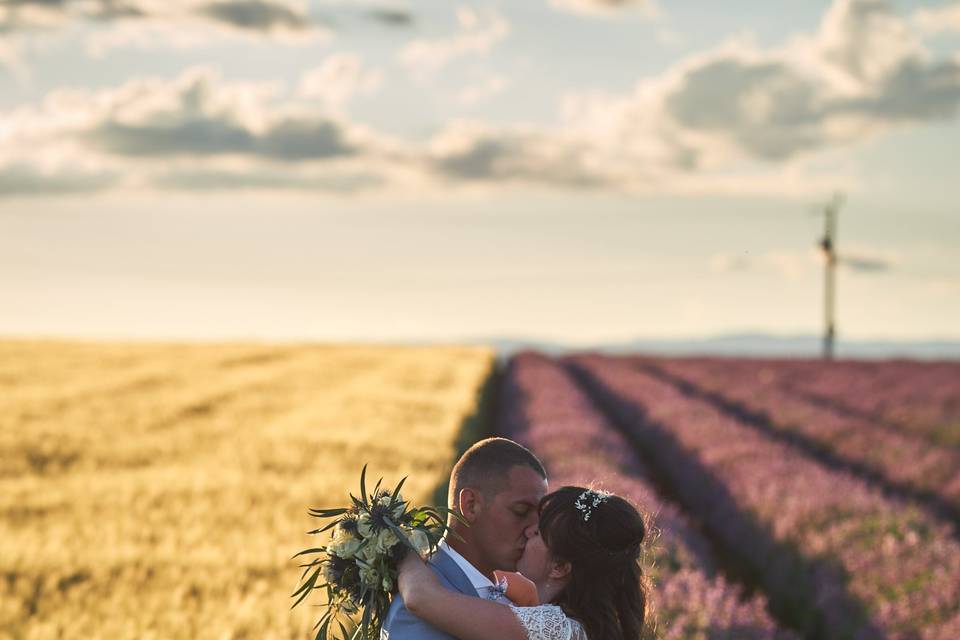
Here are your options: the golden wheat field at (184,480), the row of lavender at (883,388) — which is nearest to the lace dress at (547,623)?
the golden wheat field at (184,480)

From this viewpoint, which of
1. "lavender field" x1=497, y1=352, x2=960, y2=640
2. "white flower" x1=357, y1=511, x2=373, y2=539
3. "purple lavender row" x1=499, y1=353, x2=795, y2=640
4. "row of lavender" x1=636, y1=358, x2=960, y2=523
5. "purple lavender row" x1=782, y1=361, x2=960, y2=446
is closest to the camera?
"white flower" x1=357, y1=511, x2=373, y2=539

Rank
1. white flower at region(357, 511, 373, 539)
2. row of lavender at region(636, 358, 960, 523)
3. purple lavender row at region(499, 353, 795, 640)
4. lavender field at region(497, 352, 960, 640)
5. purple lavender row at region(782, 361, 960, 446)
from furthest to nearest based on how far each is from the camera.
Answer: purple lavender row at region(782, 361, 960, 446) < row of lavender at region(636, 358, 960, 523) < lavender field at region(497, 352, 960, 640) < purple lavender row at region(499, 353, 795, 640) < white flower at region(357, 511, 373, 539)

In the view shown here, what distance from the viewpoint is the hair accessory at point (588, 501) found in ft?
9.34

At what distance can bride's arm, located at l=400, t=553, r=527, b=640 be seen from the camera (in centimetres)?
259

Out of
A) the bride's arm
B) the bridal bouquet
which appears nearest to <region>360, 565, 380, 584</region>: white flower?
the bridal bouquet

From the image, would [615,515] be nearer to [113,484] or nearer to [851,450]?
[113,484]

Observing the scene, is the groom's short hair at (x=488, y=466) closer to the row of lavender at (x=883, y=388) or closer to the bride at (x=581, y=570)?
the bride at (x=581, y=570)

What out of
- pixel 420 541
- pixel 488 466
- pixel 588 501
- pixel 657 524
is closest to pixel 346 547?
pixel 420 541

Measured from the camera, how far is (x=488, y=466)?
2779 millimetres

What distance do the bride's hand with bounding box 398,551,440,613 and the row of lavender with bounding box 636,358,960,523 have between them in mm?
10502

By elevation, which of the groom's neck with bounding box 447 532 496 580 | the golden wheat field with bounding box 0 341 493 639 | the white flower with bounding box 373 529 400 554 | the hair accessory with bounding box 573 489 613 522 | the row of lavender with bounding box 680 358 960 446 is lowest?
the golden wheat field with bounding box 0 341 493 639

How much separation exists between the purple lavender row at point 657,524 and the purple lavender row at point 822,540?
634mm

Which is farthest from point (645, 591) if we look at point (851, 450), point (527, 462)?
point (851, 450)

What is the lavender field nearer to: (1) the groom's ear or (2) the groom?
(2) the groom
